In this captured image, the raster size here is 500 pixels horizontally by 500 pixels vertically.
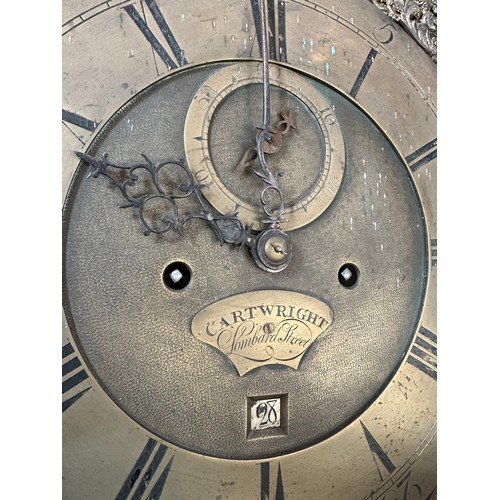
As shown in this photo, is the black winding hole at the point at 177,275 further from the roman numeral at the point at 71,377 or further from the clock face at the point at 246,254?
the roman numeral at the point at 71,377

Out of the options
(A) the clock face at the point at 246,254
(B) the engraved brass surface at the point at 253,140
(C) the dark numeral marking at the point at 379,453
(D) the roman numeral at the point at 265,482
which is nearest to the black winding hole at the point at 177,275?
(A) the clock face at the point at 246,254

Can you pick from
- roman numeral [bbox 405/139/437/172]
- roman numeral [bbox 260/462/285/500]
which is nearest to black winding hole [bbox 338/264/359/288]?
roman numeral [bbox 405/139/437/172]

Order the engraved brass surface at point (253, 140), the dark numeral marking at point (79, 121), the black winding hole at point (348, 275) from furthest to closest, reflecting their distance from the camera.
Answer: the black winding hole at point (348, 275) < the engraved brass surface at point (253, 140) < the dark numeral marking at point (79, 121)

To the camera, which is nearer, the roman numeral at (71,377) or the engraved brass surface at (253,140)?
the roman numeral at (71,377)

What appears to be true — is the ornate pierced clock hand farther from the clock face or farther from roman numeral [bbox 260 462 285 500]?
roman numeral [bbox 260 462 285 500]

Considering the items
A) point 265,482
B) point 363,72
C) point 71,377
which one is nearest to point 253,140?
point 363,72

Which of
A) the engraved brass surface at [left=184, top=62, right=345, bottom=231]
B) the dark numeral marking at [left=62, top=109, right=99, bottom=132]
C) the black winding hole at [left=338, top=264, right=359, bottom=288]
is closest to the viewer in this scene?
the dark numeral marking at [left=62, top=109, right=99, bottom=132]

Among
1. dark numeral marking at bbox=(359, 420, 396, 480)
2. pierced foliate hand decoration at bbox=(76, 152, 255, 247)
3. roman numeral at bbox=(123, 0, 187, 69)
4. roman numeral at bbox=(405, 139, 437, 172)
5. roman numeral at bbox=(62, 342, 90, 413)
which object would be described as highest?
roman numeral at bbox=(123, 0, 187, 69)
